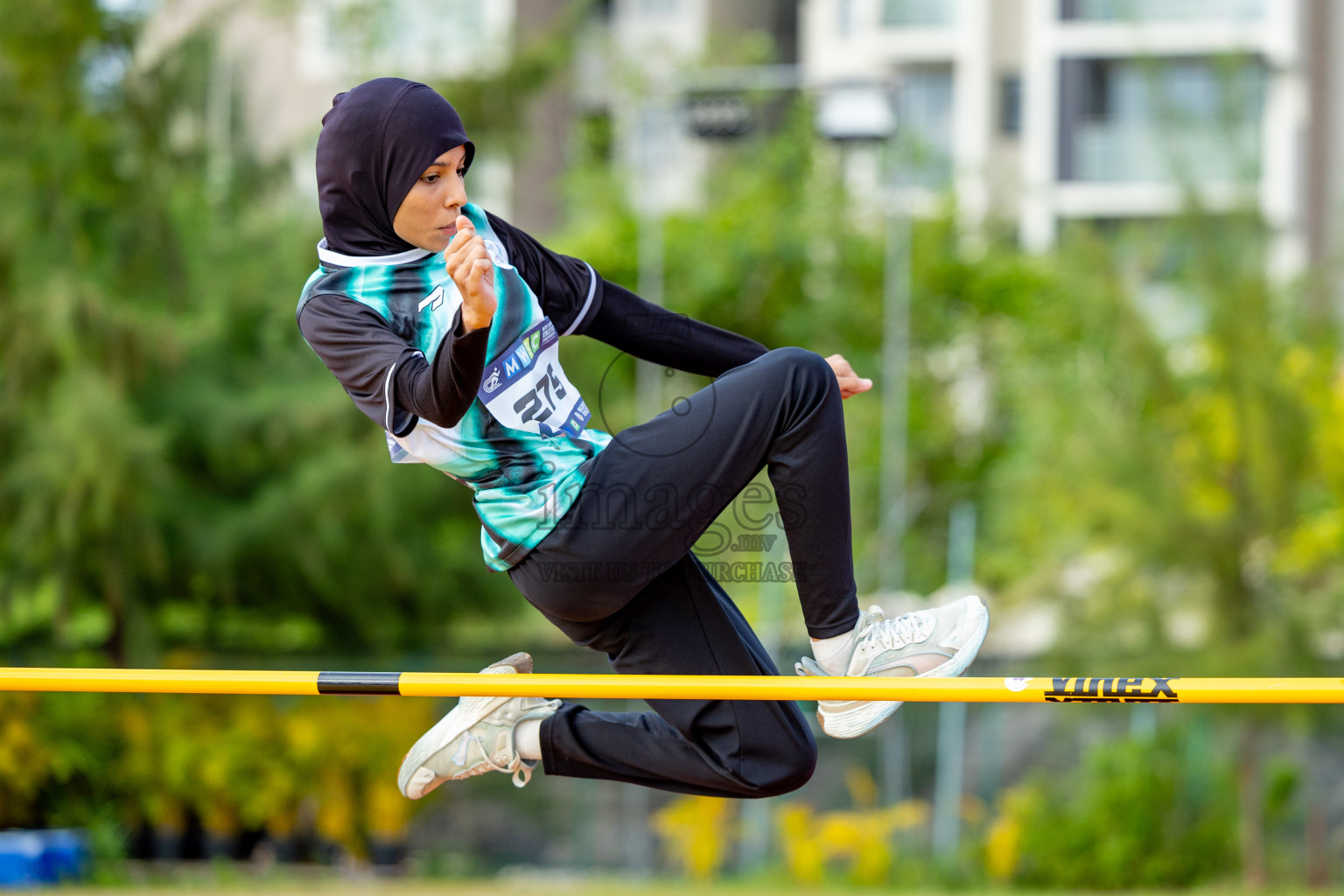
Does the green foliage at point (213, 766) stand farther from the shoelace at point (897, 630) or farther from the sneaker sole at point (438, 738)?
the shoelace at point (897, 630)

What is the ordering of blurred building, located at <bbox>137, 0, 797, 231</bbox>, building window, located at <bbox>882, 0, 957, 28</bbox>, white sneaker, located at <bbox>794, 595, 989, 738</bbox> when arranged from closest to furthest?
white sneaker, located at <bbox>794, 595, 989, 738</bbox> < blurred building, located at <bbox>137, 0, 797, 231</bbox> < building window, located at <bbox>882, 0, 957, 28</bbox>

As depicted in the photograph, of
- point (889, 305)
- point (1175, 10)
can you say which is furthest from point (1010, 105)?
point (889, 305)

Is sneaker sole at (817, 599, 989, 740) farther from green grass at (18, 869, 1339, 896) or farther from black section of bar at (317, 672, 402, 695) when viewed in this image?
green grass at (18, 869, 1339, 896)

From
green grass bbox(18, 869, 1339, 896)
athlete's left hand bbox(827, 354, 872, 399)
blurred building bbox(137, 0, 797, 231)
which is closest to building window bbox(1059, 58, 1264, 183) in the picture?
blurred building bbox(137, 0, 797, 231)

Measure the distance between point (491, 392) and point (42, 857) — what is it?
746cm

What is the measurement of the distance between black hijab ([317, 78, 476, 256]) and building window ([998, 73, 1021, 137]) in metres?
16.9

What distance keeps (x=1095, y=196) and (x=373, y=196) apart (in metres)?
16.1

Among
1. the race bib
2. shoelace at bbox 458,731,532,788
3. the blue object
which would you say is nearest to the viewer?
the race bib

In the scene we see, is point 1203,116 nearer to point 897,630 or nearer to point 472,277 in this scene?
point 897,630

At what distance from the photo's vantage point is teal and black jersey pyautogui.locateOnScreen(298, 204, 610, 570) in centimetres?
238

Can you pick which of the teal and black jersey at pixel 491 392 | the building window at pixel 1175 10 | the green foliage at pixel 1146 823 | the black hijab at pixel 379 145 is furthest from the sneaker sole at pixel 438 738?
the building window at pixel 1175 10

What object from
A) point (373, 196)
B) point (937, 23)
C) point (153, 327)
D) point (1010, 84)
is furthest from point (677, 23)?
point (373, 196)

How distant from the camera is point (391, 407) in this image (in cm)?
223

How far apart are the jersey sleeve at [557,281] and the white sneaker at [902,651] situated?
0.78m
